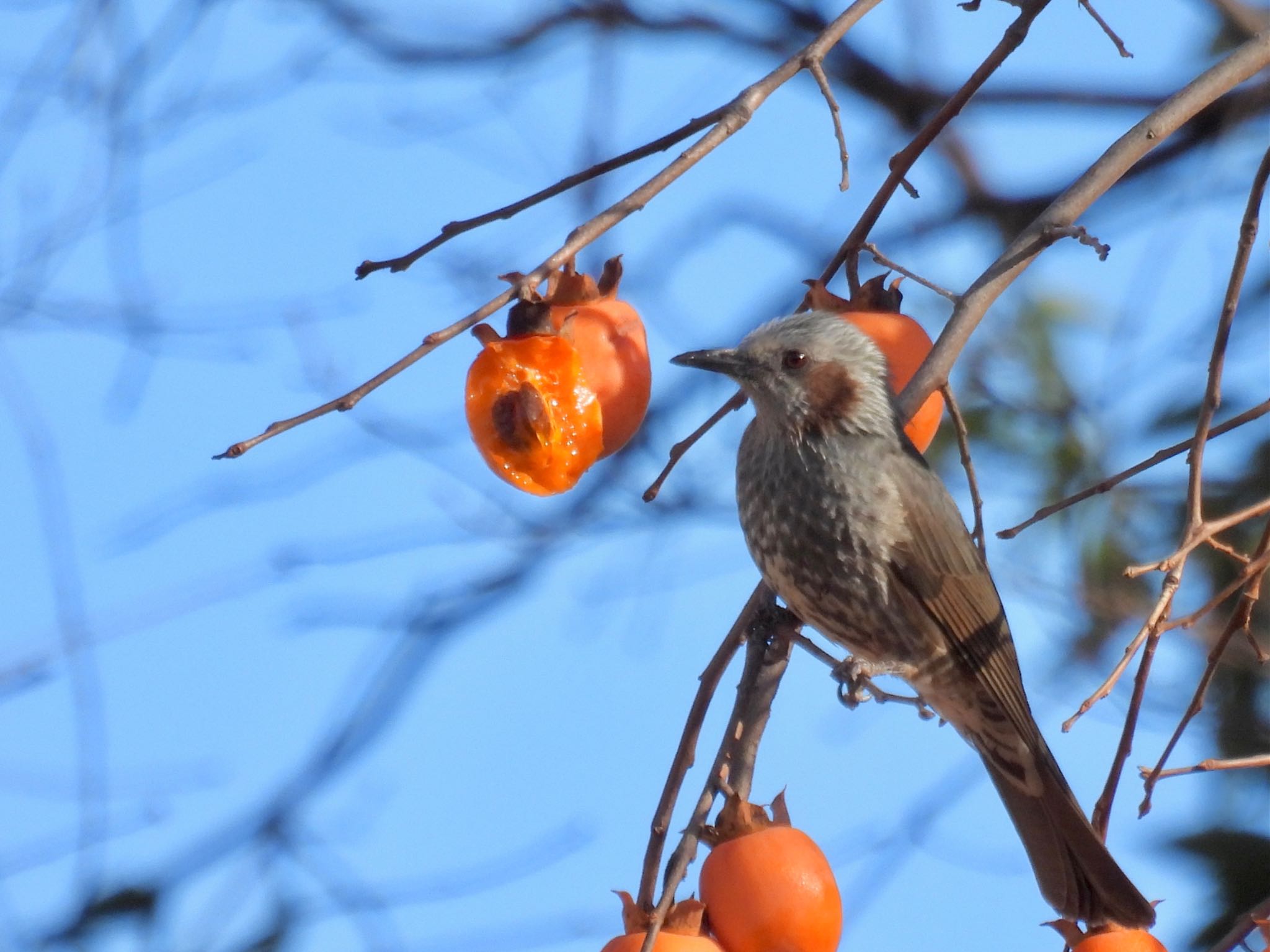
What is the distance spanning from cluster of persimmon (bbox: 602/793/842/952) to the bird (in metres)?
0.90

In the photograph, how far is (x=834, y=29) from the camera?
8.08 ft

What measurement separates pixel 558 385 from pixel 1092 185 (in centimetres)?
103

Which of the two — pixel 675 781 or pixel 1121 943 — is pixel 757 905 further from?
pixel 1121 943

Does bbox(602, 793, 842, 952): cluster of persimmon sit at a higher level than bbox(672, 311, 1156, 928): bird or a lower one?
lower

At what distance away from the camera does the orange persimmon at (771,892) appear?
85.7 inches

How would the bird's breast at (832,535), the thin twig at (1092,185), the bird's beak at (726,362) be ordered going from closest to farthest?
the thin twig at (1092,185)
the bird's breast at (832,535)
the bird's beak at (726,362)

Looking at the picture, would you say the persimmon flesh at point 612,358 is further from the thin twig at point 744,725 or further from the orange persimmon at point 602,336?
the thin twig at point 744,725

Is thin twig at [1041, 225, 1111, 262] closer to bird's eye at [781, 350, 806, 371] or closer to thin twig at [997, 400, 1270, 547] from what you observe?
thin twig at [997, 400, 1270, 547]

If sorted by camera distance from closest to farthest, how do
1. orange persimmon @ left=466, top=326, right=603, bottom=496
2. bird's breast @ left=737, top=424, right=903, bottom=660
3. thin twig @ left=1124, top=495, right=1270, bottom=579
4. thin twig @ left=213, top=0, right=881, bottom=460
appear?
1. thin twig @ left=213, top=0, right=881, bottom=460
2. thin twig @ left=1124, top=495, right=1270, bottom=579
3. orange persimmon @ left=466, top=326, right=603, bottom=496
4. bird's breast @ left=737, top=424, right=903, bottom=660

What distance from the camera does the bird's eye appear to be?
335cm

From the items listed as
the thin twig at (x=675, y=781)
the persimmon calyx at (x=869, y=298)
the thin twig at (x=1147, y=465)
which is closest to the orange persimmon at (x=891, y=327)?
the persimmon calyx at (x=869, y=298)

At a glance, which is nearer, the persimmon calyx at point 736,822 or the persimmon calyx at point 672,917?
the persimmon calyx at point 672,917

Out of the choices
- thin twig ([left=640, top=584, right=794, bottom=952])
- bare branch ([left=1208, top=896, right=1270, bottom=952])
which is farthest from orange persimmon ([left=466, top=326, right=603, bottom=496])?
bare branch ([left=1208, top=896, right=1270, bottom=952])

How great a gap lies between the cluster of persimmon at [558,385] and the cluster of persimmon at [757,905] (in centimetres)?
70
